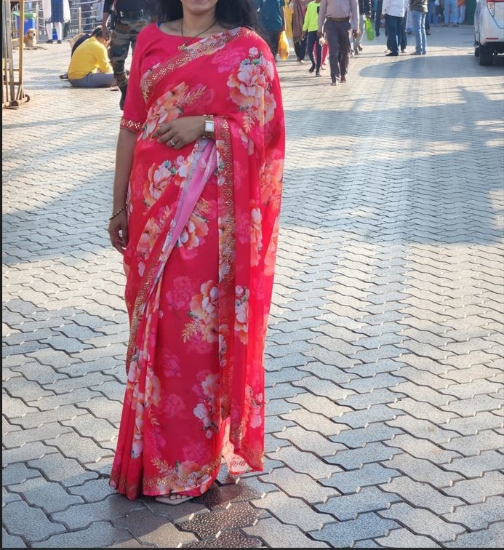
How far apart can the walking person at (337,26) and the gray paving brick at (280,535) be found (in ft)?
46.3

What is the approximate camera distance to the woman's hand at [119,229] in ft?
12.2

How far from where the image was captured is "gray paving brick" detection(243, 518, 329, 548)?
3.40 m

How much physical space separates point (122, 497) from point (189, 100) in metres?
1.39

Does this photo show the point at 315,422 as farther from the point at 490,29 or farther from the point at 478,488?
the point at 490,29

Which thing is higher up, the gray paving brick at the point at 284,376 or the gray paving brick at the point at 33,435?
the gray paving brick at the point at 284,376

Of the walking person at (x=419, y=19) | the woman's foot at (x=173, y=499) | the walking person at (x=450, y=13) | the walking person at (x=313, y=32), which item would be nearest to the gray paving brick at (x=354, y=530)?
the woman's foot at (x=173, y=499)

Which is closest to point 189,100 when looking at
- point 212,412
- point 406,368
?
point 212,412

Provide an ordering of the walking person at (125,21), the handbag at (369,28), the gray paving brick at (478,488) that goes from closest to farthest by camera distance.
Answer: the gray paving brick at (478,488), the walking person at (125,21), the handbag at (369,28)

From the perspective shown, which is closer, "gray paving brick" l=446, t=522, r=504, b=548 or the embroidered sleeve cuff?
"gray paving brick" l=446, t=522, r=504, b=548

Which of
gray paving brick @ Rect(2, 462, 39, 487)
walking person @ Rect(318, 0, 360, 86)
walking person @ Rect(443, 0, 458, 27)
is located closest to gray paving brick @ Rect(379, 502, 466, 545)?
gray paving brick @ Rect(2, 462, 39, 487)

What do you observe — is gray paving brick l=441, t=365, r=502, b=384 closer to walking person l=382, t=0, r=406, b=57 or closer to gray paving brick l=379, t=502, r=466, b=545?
gray paving brick l=379, t=502, r=466, b=545

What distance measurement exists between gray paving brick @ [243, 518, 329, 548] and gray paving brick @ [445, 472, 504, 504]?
2.06 ft

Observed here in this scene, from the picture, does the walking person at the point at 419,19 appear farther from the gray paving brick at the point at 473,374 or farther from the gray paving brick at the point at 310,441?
the gray paving brick at the point at 310,441

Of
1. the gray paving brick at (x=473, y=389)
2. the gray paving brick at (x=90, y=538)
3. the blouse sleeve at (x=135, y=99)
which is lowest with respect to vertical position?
the gray paving brick at (x=90, y=538)
